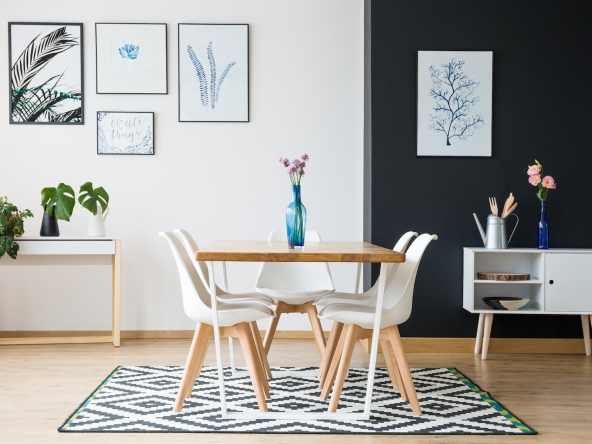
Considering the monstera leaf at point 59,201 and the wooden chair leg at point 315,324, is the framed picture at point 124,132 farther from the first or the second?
the wooden chair leg at point 315,324

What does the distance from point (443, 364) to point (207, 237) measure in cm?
197

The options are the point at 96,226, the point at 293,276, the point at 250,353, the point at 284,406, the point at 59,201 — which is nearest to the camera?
the point at 250,353

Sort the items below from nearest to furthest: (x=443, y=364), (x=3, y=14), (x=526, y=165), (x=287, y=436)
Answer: (x=287, y=436), (x=443, y=364), (x=526, y=165), (x=3, y=14)

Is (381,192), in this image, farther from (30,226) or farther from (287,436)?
(30,226)

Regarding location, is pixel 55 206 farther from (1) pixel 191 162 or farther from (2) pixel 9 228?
(1) pixel 191 162

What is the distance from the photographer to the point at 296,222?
3.24m

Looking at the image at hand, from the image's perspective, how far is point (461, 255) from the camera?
179 inches

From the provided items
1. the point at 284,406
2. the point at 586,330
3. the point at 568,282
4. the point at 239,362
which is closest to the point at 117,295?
the point at 239,362

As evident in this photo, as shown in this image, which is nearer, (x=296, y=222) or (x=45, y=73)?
(x=296, y=222)

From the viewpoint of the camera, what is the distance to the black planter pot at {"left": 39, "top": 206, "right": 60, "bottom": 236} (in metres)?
4.66

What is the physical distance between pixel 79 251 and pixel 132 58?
1496 mm

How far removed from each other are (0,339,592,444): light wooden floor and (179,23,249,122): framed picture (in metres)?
1.82

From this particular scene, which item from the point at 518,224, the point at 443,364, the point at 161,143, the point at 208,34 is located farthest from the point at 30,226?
the point at 518,224

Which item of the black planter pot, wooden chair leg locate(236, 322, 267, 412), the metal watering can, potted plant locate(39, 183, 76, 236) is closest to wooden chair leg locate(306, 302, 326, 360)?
wooden chair leg locate(236, 322, 267, 412)
